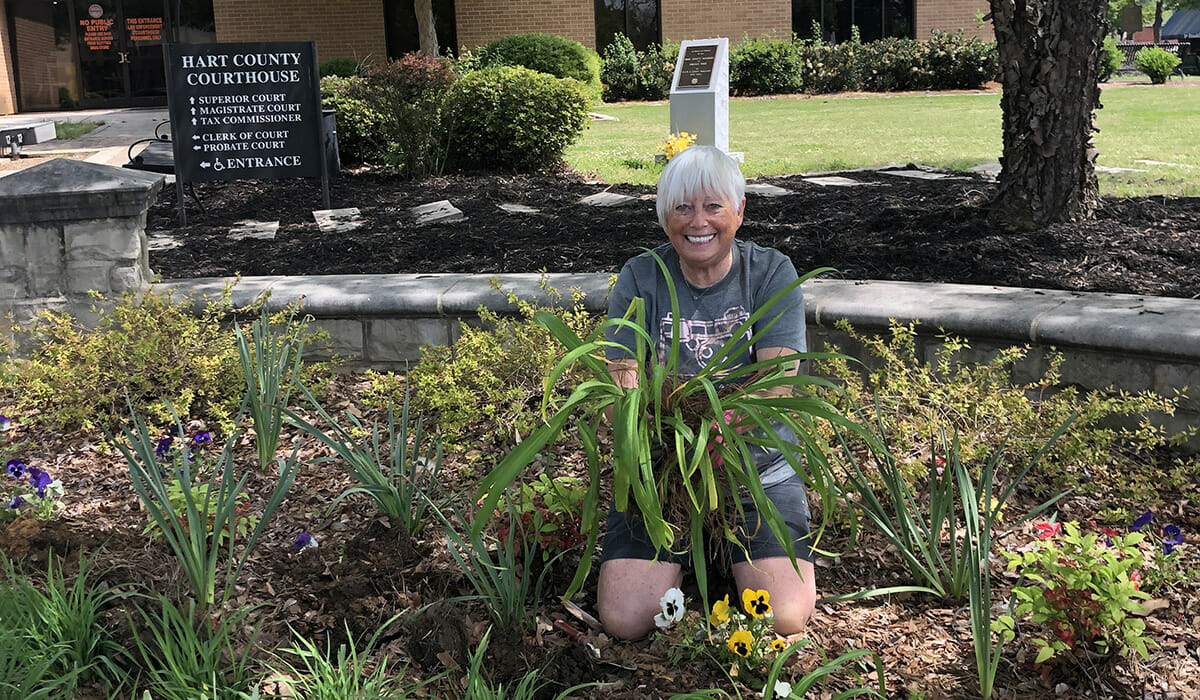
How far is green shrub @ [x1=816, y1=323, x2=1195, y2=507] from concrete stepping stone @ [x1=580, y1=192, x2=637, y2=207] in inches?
145

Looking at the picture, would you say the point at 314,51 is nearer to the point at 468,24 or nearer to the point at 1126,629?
the point at 1126,629

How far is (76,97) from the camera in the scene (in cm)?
2278

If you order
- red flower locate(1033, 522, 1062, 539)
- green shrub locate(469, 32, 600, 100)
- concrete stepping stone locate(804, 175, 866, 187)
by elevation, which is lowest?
red flower locate(1033, 522, 1062, 539)

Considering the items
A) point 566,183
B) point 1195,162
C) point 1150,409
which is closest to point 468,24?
point 566,183

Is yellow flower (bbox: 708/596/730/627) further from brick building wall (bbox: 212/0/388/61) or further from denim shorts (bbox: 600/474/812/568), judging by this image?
brick building wall (bbox: 212/0/388/61)

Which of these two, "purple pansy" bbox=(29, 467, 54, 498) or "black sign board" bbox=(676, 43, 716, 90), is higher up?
"black sign board" bbox=(676, 43, 716, 90)

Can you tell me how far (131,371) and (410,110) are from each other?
19.3 feet

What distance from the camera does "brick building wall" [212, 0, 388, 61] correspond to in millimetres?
22484

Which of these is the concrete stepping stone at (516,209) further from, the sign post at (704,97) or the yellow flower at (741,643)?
the yellow flower at (741,643)

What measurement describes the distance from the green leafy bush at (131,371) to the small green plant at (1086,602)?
2.69m

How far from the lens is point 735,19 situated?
24781 mm

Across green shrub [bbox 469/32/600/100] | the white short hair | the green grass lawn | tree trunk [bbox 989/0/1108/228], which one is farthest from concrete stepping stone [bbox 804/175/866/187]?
green shrub [bbox 469/32/600/100]

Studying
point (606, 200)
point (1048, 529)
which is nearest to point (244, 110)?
point (606, 200)

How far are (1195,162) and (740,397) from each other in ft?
26.4
